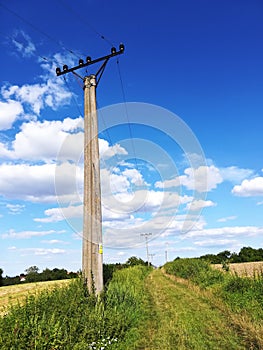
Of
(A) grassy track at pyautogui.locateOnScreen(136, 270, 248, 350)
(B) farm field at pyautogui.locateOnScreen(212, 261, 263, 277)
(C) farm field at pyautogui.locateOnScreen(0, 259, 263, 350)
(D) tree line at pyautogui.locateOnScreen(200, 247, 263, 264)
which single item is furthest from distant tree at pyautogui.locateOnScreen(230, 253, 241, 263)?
(C) farm field at pyautogui.locateOnScreen(0, 259, 263, 350)

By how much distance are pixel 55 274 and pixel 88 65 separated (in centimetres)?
3591

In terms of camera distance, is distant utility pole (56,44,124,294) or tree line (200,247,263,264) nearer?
distant utility pole (56,44,124,294)

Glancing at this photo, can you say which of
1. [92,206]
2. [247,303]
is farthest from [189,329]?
[92,206]

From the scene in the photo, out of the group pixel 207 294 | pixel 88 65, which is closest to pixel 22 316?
pixel 88 65

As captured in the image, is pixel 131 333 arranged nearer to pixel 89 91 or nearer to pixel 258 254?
pixel 89 91

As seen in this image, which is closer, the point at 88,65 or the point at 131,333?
the point at 131,333

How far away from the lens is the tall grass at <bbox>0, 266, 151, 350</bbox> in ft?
18.7

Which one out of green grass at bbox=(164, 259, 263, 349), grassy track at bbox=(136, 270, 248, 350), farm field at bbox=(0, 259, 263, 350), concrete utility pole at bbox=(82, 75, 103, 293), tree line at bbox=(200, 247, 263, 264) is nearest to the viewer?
farm field at bbox=(0, 259, 263, 350)

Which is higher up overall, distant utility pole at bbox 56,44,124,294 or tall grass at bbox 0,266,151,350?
distant utility pole at bbox 56,44,124,294

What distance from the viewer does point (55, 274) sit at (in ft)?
140

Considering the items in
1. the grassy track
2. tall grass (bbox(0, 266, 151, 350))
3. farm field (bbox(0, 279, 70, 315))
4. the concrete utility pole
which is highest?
the concrete utility pole

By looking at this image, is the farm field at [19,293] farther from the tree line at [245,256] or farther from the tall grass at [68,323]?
the tree line at [245,256]

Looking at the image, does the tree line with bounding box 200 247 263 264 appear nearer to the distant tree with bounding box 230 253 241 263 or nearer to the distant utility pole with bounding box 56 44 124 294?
the distant tree with bounding box 230 253 241 263

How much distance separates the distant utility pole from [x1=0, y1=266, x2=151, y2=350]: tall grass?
63cm
